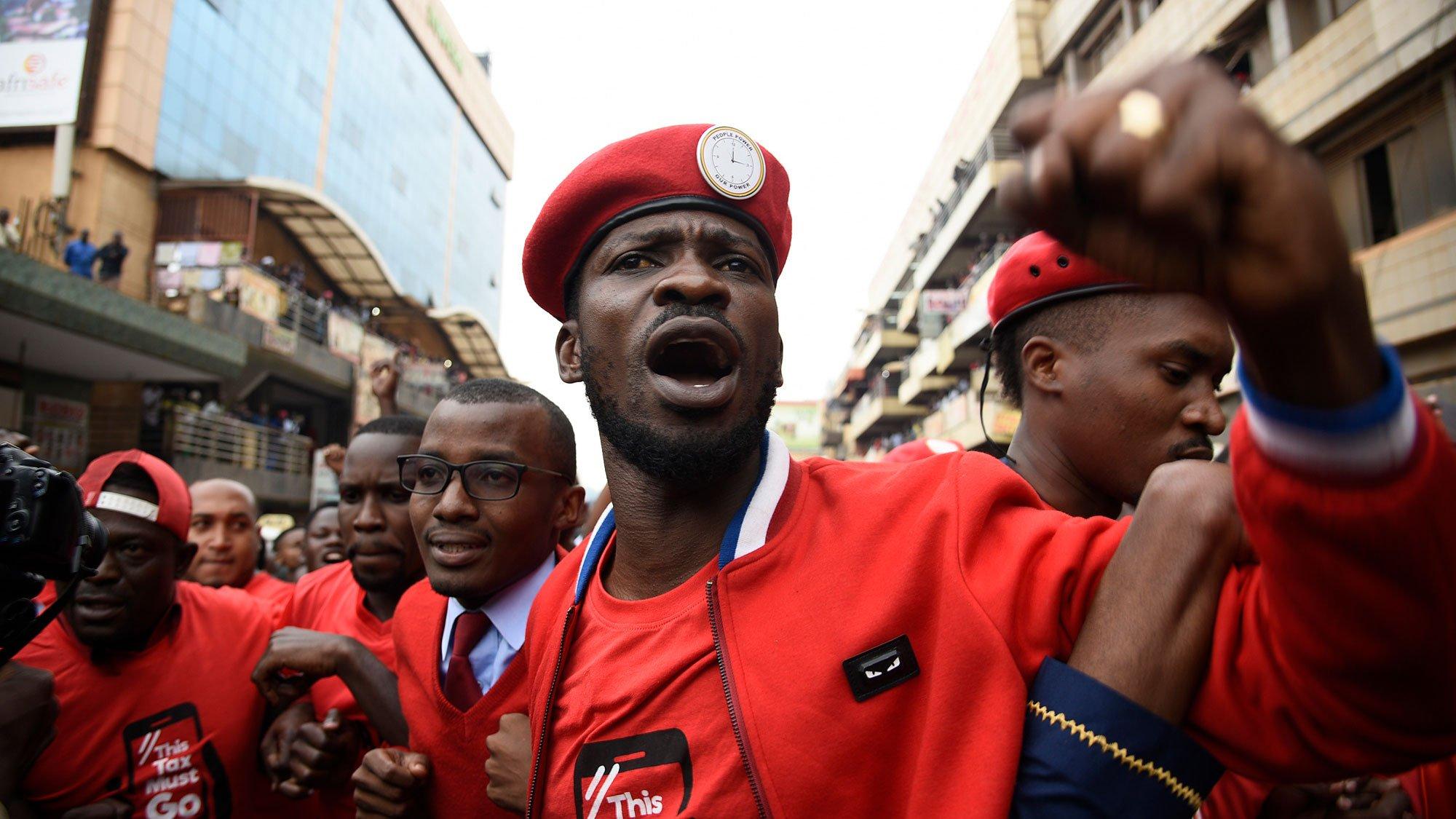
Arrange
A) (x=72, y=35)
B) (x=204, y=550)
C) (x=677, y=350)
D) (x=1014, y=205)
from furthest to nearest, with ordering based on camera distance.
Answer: (x=72, y=35) < (x=204, y=550) < (x=677, y=350) < (x=1014, y=205)

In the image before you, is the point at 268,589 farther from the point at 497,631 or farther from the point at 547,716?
the point at 547,716

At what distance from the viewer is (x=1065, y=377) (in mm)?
1832

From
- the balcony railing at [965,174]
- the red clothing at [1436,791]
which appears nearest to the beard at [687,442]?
the red clothing at [1436,791]

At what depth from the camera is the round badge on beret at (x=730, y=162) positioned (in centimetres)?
184

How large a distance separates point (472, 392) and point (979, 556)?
7.23 ft

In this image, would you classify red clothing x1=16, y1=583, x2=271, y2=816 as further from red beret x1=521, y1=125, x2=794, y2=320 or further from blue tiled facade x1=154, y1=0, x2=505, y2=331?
blue tiled facade x1=154, y1=0, x2=505, y2=331

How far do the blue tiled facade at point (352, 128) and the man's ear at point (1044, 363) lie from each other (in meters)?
26.1

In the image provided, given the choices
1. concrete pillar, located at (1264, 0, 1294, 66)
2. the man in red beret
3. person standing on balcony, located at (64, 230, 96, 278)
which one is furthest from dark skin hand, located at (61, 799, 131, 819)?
person standing on balcony, located at (64, 230, 96, 278)

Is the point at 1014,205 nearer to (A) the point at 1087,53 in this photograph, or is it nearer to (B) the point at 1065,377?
(B) the point at 1065,377

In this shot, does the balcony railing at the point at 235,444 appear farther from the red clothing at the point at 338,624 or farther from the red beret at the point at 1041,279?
the red beret at the point at 1041,279

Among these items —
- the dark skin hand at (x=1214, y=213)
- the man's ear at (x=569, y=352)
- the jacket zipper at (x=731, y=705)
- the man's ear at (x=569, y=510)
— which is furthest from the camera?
the man's ear at (x=569, y=510)

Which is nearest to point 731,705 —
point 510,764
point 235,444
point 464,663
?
point 510,764

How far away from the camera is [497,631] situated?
8.91 feet

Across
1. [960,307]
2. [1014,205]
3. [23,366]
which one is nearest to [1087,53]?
[960,307]
